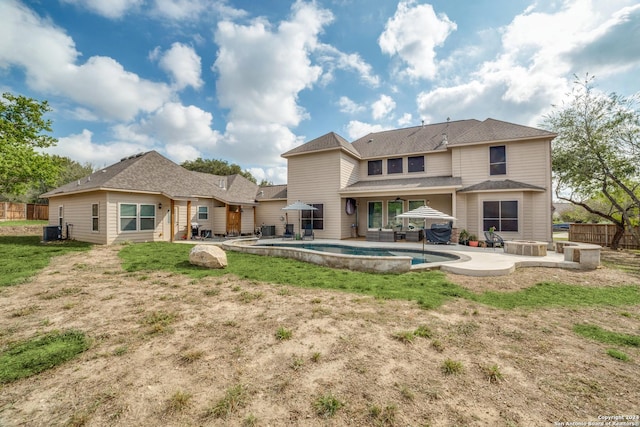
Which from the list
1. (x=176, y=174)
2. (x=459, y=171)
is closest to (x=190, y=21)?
(x=176, y=174)

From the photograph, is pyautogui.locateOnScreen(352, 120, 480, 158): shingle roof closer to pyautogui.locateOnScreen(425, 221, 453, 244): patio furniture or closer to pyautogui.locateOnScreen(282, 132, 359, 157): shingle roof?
pyautogui.locateOnScreen(282, 132, 359, 157): shingle roof

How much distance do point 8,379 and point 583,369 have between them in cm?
613

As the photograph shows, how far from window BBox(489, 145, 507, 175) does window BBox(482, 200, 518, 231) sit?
1820 mm

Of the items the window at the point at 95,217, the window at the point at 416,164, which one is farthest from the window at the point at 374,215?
the window at the point at 95,217

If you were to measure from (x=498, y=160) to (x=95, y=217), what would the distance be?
2178cm

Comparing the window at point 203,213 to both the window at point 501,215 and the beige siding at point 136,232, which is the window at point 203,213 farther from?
the window at point 501,215

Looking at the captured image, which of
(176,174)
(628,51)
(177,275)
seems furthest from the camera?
(176,174)

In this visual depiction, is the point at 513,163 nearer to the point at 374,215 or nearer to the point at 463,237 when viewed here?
the point at 463,237

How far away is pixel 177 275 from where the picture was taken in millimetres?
6984

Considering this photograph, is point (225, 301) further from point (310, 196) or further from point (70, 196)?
point (70, 196)

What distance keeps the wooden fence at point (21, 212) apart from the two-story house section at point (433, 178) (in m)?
26.6

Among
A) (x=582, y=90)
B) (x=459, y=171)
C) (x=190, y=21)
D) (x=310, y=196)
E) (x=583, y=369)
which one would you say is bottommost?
(x=583, y=369)

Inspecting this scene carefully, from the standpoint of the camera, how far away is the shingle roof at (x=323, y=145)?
1558cm

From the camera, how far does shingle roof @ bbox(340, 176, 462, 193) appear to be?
1390 centimetres
